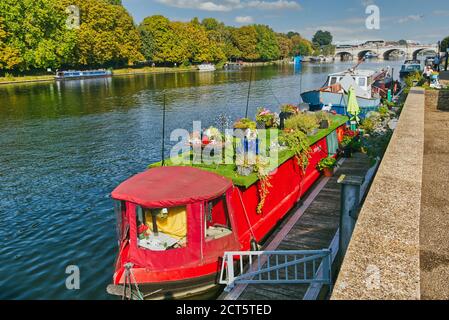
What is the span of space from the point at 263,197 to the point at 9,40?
75.0m

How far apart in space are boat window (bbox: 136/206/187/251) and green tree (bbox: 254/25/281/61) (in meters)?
155

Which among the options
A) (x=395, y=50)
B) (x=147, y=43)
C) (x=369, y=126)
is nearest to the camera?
(x=369, y=126)

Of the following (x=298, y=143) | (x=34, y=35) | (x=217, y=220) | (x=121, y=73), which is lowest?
(x=217, y=220)

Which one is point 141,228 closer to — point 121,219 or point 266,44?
point 121,219

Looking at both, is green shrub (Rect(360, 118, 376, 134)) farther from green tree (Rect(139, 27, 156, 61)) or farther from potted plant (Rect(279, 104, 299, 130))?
green tree (Rect(139, 27, 156, 61))

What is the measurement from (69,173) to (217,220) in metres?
13.1

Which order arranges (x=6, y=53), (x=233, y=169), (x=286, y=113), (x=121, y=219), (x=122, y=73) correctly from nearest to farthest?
(x=121, y=219) < (x=233, y=169) < (x=286, y=113) < (x=6, y=53) < (x=122, y=73)

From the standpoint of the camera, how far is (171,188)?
855 centimetres

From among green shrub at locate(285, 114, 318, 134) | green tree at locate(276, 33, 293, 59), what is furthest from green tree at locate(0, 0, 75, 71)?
green tree at locate(276, 33, 293, 59)

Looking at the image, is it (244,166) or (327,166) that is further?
(327,166)

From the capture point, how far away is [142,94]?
5428cm

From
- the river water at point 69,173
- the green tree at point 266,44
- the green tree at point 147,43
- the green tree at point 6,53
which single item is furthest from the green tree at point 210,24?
the river water at point 69,173

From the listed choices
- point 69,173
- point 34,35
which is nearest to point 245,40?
point 34,35

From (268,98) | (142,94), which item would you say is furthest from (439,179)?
(142,94)
